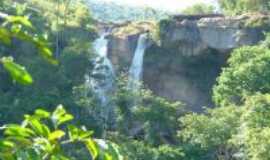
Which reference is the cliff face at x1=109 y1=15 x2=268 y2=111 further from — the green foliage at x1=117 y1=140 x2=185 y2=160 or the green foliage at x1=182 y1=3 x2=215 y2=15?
the green foliage at x1=182 y1=3 x2=215 y2=15

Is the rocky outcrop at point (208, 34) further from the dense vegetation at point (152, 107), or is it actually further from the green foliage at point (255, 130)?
the green foliage at point (255, 130)

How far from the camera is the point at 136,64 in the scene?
89.0 feet

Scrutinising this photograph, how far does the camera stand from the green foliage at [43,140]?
4.03 ft

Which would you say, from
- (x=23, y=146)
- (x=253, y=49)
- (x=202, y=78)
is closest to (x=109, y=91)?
(x=202, y=78)

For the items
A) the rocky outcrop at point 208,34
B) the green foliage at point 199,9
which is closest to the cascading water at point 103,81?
the rocky outcrop at point 208,34

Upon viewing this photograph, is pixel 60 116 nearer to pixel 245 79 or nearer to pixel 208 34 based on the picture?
pixel 245 79

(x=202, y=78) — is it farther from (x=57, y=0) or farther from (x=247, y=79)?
(x=57, y=0)

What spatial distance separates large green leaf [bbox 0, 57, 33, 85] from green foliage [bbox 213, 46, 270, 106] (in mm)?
21501

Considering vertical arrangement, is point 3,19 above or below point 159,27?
above

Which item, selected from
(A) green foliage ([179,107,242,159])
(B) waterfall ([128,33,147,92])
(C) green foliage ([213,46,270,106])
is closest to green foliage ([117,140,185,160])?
(A) green foliage ([179,107,242,159])

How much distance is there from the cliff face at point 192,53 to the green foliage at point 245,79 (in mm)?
2273

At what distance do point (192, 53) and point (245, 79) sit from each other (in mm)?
3890

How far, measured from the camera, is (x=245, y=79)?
75.7ft

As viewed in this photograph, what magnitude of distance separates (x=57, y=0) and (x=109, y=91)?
21.2 ft
